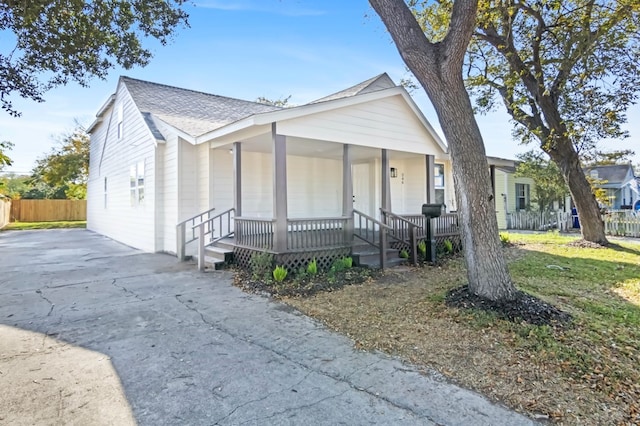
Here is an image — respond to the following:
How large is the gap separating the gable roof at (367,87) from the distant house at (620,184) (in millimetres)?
18328

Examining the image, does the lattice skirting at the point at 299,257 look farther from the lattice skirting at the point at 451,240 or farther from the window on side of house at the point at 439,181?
the window on side of house at the point at 439,181

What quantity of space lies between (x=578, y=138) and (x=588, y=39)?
11.0 feet

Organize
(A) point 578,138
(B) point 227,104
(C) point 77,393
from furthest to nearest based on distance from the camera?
(B) point 227,104 → (A) point 578,138 → (C) point 77,393

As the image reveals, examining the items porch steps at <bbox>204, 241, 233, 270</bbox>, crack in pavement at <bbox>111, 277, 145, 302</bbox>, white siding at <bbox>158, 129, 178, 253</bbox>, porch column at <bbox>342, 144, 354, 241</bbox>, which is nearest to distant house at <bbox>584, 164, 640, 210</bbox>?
porch column at <bbox>342, 144, 354, 241</bbox>

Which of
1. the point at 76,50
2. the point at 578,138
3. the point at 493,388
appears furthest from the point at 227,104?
the point at 493,388

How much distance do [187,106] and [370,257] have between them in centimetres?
869

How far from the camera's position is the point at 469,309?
185 inches

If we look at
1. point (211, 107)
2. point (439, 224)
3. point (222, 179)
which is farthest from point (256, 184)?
point (439, 224)

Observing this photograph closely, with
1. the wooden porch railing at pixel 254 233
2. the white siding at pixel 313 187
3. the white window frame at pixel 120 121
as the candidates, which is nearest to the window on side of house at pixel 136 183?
the white window frame at pixel 120 121

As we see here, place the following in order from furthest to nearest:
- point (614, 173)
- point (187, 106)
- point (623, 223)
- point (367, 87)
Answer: point (614, 173) < point (623, 223) < point (187, 106) < point (367, 87)

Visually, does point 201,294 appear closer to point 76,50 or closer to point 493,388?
point 493,388

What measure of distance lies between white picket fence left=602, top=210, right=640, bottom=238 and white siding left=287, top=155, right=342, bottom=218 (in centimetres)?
1140

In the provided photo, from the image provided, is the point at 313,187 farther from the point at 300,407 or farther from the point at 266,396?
the point at 300,407

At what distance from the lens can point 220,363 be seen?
11.6 ft
